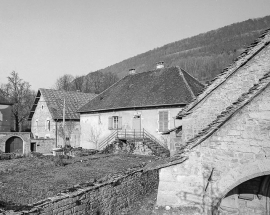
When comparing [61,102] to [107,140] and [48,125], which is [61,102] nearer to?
[48,125]

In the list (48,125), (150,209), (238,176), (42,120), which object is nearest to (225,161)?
(238,176)

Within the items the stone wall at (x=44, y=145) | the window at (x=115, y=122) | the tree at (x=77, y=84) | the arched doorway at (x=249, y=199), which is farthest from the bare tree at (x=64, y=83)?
the arched doorway at (x=249, y=199)

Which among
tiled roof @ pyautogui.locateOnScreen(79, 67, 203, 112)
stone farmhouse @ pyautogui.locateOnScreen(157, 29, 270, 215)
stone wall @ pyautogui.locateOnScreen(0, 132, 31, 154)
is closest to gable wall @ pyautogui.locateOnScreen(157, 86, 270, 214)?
stone farmhouse @ pyautogui.locateOnScreen(157, 29, 270, 215)

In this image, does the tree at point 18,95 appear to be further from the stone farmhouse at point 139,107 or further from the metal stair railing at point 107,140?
the metal stair railing at point 107,140

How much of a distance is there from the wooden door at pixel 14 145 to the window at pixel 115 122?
9.62 m

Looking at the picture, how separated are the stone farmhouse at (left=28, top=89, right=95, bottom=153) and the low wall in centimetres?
1572

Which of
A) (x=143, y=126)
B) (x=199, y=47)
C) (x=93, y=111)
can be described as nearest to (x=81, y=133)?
(x=93, y=111)

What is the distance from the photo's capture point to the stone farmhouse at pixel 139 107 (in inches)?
728

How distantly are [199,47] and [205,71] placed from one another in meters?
23.5

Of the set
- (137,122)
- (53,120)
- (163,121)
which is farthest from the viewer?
(53,120)

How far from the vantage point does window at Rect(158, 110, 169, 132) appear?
18328mm

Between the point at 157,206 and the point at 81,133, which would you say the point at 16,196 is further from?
the point at 81,133

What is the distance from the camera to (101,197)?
25.5 ft

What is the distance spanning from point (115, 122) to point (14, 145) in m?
10.6
